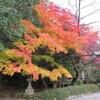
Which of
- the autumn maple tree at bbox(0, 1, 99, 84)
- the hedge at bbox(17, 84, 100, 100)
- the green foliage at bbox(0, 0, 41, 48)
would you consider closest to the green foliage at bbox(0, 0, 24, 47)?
the green foliage at bbox(0, 0, 41, 48)

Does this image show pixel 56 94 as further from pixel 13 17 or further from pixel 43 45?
pixel 13 17

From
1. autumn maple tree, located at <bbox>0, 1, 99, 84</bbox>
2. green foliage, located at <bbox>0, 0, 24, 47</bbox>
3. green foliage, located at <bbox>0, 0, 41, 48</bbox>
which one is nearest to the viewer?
green foliage, located at <bbox>0, 0, 24, 47</bbox>

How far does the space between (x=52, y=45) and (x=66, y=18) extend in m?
4.08

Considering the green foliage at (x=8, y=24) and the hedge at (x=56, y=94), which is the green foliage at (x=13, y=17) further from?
the hedge at (x=56, y=94)

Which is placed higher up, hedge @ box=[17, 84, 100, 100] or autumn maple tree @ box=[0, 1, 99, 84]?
autumn maple tree @ box=[0, 1, 99, 84]

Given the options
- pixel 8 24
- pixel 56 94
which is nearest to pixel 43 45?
pixel 8 24

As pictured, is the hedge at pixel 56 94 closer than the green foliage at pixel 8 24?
No

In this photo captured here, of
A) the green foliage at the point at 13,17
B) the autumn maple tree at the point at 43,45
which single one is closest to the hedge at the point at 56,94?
the autumn maple tree at the point at 43,45

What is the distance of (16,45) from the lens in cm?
775

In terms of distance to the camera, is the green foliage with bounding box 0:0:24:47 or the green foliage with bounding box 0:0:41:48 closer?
the green foliage with bounding box 0:0:24:47

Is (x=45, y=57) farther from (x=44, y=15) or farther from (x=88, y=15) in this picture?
(x=88, y=15)

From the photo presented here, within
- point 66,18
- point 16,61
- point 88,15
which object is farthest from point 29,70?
point 88,15

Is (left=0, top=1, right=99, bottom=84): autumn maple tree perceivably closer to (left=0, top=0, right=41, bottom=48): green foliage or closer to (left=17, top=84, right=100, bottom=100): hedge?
(left=0, top=0, right=41, bottom=48): green foliage

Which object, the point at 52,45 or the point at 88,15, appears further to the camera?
A: the point at 88,15
